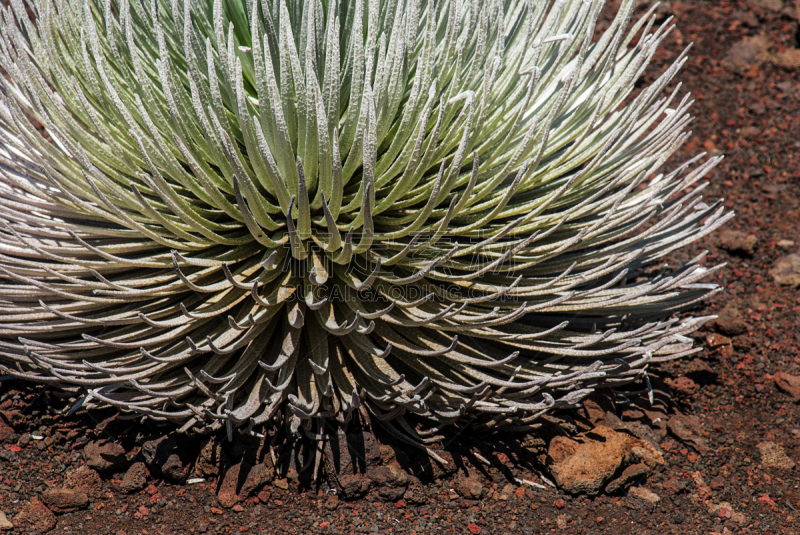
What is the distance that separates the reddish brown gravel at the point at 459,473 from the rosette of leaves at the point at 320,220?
12 centimetres

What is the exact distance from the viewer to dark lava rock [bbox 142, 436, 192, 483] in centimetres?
167

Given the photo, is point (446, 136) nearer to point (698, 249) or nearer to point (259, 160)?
point (259, 160)

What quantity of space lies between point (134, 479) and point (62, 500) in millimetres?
166

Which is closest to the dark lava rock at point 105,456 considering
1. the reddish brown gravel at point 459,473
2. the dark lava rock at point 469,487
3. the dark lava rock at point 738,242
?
the reddish brown gravel at point 459,473

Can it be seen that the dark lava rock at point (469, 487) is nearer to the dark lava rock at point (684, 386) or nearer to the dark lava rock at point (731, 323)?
the dark lava rock at point (684, 386)

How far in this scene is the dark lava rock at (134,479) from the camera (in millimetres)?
1662

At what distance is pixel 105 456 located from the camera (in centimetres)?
169

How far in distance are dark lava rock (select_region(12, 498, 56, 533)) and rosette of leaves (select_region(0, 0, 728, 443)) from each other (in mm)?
307

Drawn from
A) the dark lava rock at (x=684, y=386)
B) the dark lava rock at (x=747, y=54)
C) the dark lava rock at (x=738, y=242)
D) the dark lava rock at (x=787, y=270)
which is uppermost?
the dark lava rock at (x=747, y=54)

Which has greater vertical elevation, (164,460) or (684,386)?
(684,386)

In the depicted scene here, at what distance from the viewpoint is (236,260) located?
1.62 meters

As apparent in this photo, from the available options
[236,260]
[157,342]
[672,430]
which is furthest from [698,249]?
[157,342]

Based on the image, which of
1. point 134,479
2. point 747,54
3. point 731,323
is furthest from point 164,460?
point 747,54

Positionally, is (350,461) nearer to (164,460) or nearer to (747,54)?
(164,460)
